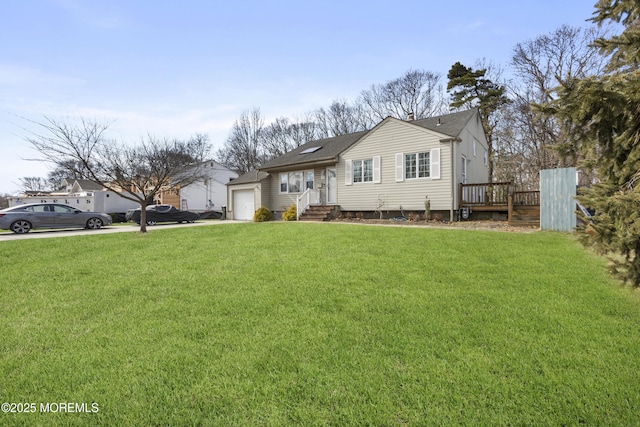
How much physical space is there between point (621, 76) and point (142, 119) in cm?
1705

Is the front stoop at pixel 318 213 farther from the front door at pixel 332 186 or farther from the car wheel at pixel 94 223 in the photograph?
the car wheel at pixel 94 223

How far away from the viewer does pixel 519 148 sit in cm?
2388

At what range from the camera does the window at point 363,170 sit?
16.3 m

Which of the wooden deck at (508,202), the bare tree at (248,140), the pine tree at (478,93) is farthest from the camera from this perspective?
the bare tree at (248,140)

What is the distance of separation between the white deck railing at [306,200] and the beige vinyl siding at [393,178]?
5.18 ft

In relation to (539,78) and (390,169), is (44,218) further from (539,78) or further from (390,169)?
(539,78)

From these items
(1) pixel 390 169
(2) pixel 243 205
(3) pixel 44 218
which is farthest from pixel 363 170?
(3) pixel 44 218

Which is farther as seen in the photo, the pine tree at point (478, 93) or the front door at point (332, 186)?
the pine tree at point (478, 93)

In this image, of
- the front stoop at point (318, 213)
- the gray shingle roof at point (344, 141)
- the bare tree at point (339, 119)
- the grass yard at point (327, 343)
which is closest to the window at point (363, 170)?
the gray shingle roof at point (344, 141)

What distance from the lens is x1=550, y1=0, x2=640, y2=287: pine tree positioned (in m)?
2.58

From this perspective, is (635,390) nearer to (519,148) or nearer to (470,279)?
(470,279)

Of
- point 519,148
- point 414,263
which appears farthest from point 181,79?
point 519,148

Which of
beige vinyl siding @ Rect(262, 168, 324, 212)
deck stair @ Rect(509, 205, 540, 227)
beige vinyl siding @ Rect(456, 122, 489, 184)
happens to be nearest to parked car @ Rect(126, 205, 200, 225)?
beige vinyl siding @ Rect(262, 168, 324, 212)

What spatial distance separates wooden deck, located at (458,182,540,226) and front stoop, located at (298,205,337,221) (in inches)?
248
